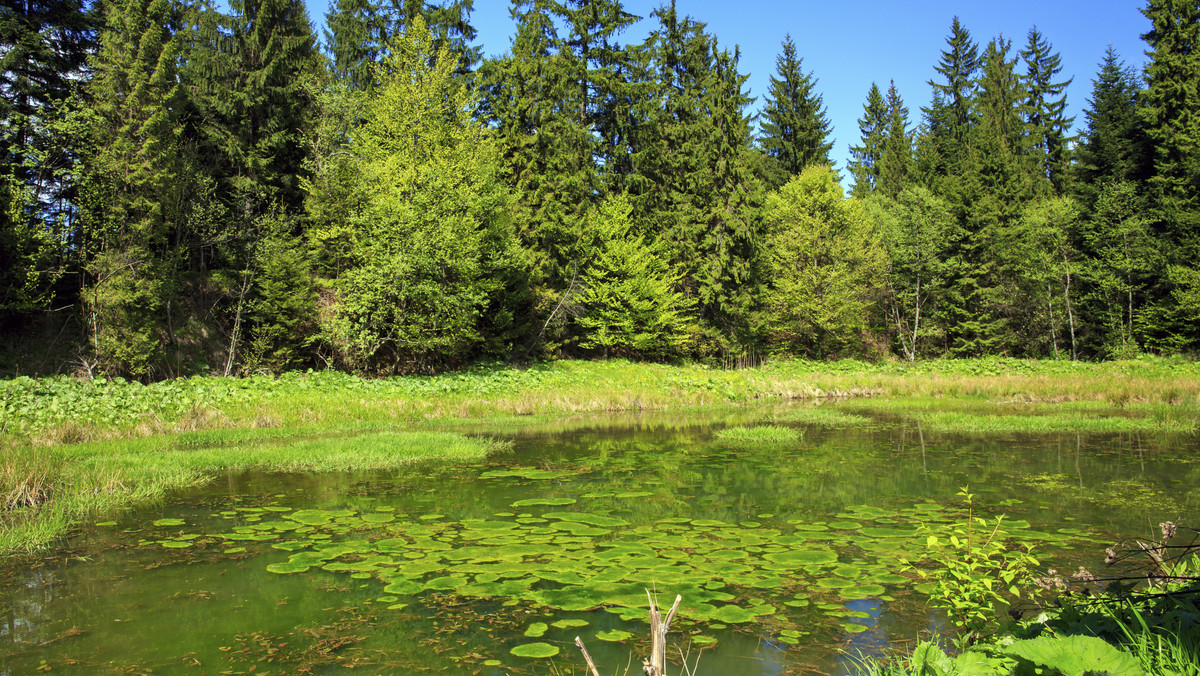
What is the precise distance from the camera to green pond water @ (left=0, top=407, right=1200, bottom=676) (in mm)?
4863

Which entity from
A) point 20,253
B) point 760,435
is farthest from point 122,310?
point 760,435

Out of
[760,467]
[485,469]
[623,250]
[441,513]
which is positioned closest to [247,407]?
[485,469]

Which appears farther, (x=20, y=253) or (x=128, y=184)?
(x=128, y=184)

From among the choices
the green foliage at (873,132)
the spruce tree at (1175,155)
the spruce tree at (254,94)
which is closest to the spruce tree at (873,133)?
the green foliage at (873,132)

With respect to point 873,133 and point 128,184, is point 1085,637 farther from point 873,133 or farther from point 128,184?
point 873,133

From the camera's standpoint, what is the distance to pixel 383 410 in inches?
728

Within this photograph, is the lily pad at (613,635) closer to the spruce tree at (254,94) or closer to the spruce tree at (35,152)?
the spruce tree at (35,152)

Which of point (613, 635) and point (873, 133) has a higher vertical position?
point (873, 133)

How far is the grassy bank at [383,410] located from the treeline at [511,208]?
4.11 metres

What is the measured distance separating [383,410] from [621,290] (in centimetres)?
1643

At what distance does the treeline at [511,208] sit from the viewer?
2211 centimetres

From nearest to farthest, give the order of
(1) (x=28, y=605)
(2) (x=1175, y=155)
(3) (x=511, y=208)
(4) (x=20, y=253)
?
1. (1) (x=28, y=605)
2. (4) (x=20, y=253)
3. (3) (x=511, y=208)
4. (2) (x=1175, y=155)

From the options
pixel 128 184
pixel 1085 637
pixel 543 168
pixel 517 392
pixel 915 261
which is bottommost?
pixel 517 392

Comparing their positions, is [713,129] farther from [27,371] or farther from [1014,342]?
[27,371]
